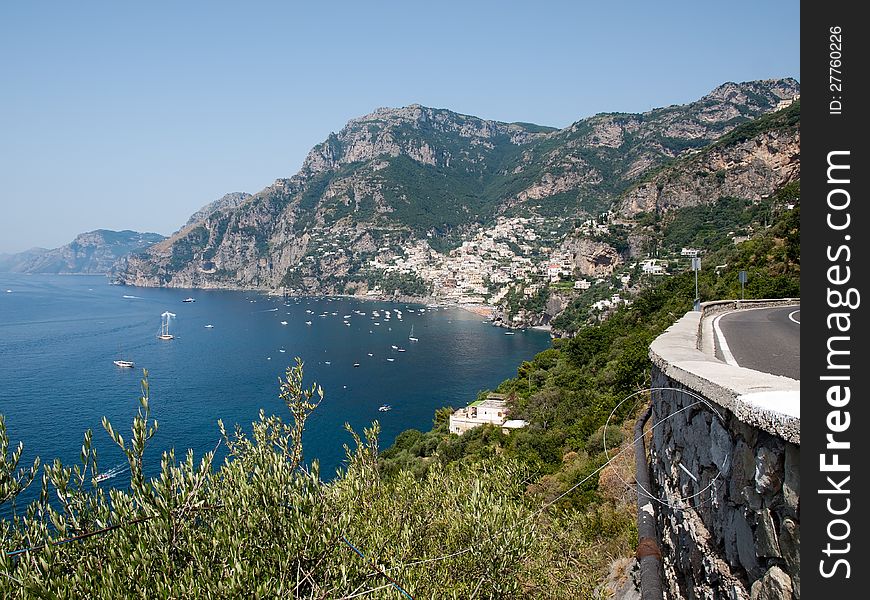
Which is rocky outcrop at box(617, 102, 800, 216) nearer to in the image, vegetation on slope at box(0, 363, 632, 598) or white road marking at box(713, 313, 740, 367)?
white road marking at box(713, 313, 740, 367)

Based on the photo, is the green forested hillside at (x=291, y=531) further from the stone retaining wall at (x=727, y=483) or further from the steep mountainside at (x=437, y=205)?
the steep mountainside at (x=437, y=205)

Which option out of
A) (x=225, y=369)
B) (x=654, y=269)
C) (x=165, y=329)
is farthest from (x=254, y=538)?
(x=165, y=329)

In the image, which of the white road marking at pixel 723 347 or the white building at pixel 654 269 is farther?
the white building at pixel 654 269

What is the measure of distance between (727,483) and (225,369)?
62.4 metres

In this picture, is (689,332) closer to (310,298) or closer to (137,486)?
(137,486)

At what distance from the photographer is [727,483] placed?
2.62m

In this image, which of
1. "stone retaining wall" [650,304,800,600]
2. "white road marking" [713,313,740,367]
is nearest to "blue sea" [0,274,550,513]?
"white road marking" [713,313,740,367]

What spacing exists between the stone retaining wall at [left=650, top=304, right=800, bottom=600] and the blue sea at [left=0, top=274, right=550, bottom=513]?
2705 cm

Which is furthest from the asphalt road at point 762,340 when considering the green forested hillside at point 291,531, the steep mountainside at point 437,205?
the steep mountainside at point 437,205

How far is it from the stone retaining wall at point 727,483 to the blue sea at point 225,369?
27.0 m

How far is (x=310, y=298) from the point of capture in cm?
14125

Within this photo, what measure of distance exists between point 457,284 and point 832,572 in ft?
426

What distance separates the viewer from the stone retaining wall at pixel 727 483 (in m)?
2.06

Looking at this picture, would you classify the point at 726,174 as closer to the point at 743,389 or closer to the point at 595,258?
the point at 595,258
